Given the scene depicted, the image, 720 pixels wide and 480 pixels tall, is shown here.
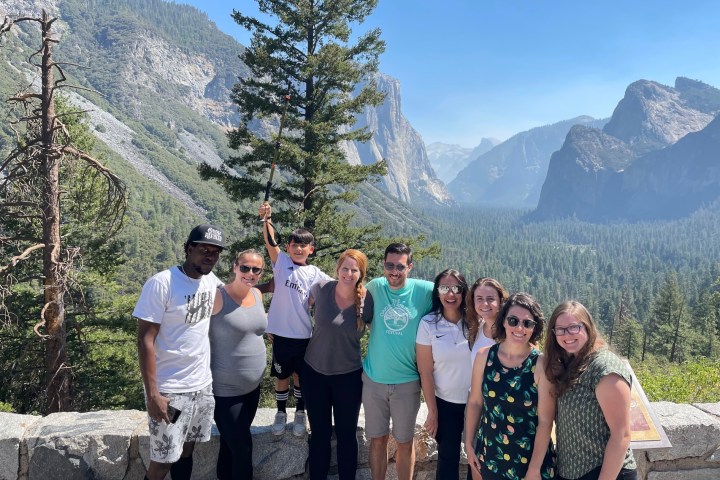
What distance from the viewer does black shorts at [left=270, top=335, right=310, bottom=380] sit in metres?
3.24

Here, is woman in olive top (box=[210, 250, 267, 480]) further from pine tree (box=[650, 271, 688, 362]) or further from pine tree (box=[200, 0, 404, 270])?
pine tree (box=[650, 271, 688, 362])

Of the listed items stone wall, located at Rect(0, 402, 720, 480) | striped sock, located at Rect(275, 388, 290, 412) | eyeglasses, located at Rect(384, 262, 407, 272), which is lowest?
stone wall, located at Rect(0, 402, 720, 480)

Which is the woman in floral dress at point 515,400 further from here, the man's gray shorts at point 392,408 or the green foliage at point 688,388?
the green foliage at point 688,388

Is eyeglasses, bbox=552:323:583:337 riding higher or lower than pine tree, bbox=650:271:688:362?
higher

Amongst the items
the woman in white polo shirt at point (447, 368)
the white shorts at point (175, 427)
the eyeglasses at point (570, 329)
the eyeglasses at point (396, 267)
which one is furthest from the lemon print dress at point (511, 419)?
the white shorts at point (175, 427)

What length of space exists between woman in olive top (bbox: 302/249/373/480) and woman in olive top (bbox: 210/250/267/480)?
0.39m

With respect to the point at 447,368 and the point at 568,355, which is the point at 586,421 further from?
the point at 447,368

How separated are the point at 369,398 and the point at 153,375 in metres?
1.36

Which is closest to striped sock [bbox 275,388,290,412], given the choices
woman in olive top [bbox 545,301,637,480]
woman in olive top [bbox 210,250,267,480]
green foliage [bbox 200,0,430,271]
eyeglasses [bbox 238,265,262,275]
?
woman in olive top [bbox 210,250,267,480]

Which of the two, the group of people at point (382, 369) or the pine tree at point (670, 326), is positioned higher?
the group of people at point (382, 369)

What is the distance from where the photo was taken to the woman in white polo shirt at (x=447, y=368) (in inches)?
112

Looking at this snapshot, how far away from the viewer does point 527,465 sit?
2355mm

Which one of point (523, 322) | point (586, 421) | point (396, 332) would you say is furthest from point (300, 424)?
point (586, 421)

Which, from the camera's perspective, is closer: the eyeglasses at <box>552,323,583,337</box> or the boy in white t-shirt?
the eyeglasses at <box>552,323,583,337</box>
